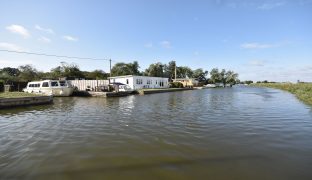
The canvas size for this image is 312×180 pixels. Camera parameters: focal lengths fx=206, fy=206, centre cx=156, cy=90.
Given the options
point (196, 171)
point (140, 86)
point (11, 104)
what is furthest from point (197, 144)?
point (140, 86)

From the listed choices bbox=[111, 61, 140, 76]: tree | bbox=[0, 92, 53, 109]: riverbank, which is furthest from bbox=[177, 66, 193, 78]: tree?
bbox=[0, 92, 53, 109]: riverbank

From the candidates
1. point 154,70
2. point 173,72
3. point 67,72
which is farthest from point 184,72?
point 67,72

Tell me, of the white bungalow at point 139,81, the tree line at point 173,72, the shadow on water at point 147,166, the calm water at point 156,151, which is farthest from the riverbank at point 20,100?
the tree line at point 173,72

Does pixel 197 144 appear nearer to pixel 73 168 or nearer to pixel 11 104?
pixel 73 168

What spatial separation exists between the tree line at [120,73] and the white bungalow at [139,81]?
11844 mm

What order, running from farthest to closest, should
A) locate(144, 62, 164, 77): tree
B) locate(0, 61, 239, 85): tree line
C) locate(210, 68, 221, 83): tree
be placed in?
locate(210, 68, 221, 83): tree → locate(144, 62, 164, 77): tree → locate(0, 61, 239, 85): tree line

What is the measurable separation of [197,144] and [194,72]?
97286 mm

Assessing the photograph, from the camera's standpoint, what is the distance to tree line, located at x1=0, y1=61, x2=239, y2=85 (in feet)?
195

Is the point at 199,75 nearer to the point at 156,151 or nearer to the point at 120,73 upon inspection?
the point at 120,73

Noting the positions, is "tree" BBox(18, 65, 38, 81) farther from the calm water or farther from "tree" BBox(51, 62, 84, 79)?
the calm water

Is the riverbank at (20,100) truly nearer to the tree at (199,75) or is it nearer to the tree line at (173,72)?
the tree line at (173,72)

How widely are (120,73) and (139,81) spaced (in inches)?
1477

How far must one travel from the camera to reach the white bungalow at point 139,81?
4088 centimetres

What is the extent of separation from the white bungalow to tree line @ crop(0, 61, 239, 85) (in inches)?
466
